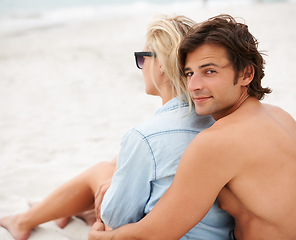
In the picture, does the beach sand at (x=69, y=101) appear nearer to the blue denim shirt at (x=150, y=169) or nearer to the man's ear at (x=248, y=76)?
the blue denim shirt at (x=150, y=169)

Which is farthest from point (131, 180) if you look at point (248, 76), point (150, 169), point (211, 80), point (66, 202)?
point (66, 202)

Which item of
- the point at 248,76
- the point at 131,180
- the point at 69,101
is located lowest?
the point at 69,101

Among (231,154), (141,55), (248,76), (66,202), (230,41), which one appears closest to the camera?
(231,154)

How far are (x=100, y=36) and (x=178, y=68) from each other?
34.9ft

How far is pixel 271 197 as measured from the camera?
169cm

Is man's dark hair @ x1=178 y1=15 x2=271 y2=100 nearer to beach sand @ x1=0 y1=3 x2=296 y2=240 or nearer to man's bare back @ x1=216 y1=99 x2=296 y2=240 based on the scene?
man's bare back @ x1=216 y1=99 x2=296 y2=240

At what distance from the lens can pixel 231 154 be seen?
5.32ft

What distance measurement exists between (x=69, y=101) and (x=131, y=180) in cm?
462

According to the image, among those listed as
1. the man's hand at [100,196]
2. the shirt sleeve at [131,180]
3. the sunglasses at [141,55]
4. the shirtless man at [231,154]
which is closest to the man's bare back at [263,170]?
the shirtless man at [231,154]

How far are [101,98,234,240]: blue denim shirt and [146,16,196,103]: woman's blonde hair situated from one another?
0.22 metres

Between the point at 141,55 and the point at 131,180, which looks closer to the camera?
the point at 131,180

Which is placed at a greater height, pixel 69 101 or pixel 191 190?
pixel 191 190

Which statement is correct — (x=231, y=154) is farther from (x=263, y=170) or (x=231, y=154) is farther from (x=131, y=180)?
(x=131, y=180)

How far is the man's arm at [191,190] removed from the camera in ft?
5.37
